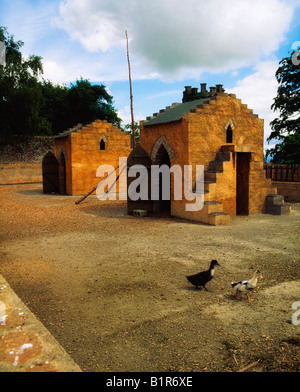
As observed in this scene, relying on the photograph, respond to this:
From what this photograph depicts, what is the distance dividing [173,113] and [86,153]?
28.6 ft

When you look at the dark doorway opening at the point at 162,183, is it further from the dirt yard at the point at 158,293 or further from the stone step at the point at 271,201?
the stone step at the point at 271,201

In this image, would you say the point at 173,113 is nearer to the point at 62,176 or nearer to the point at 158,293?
the point at 158,293

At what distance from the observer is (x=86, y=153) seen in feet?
69.9

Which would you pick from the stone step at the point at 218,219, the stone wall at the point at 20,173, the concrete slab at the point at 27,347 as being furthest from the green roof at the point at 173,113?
the stone wall at the point at 20,173

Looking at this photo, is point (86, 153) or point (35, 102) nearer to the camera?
point (86, 153)

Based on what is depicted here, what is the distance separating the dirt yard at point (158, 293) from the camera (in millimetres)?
3934

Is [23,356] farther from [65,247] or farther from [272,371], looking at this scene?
[65,247]

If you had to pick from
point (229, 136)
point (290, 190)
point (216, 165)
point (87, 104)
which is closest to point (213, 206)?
point (216, 165)

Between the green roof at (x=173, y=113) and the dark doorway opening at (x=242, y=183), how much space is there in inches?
107

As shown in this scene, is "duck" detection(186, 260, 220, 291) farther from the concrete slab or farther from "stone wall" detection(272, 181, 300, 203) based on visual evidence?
"stone wall" detection(272, 181, 300, 203)

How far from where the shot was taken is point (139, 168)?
1359cm

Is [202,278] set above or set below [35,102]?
below

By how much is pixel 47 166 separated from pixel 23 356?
828 inches
